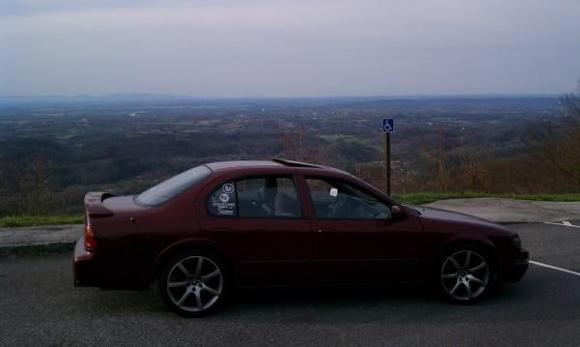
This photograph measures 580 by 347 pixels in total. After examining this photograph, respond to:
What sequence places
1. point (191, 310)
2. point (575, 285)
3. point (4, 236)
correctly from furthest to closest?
point (4, 236) → point (575, 285) → point (191, 310)

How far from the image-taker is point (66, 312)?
5.88 meters

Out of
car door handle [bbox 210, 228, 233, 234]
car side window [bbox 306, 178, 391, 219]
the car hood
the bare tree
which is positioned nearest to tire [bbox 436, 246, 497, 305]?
the car hood

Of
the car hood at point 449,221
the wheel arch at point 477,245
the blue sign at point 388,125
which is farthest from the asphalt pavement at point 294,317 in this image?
the blue sign at point 388,125

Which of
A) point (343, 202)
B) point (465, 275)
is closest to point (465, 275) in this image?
point (465, 275)

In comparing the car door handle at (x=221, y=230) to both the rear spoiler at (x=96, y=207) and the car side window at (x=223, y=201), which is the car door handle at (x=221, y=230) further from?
the rear spoiler at (x=96, y=207)

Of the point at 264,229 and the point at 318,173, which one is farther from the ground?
the point at 318,173

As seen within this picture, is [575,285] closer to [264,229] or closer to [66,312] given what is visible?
[264,229]

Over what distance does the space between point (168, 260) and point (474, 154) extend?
14916mm

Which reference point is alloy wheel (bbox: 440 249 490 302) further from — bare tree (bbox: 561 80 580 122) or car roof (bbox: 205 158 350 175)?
bare tree (bbox: 561 80 580 122)

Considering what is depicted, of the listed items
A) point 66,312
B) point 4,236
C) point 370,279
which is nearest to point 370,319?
point 370,279

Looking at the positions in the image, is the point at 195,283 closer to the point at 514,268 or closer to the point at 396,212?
the point at 396,212

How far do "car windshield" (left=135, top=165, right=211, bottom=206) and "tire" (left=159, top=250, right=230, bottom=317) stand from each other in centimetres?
60

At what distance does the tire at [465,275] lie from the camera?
643cm

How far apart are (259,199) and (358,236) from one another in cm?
97
